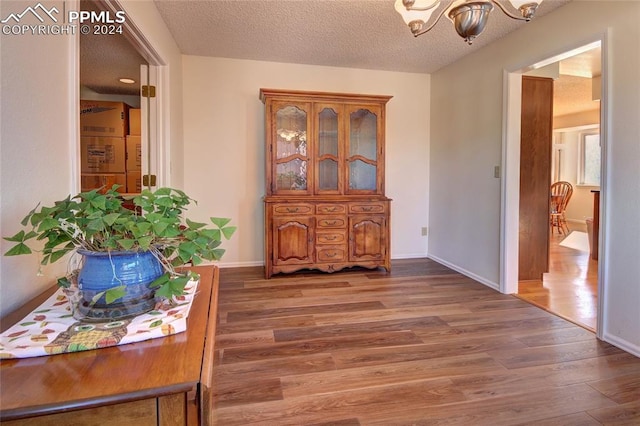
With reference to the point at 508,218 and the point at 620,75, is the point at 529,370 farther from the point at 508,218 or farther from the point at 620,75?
the point at 620,75

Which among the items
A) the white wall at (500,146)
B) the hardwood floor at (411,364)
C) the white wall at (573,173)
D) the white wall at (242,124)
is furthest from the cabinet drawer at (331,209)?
the white wall at (573,173)

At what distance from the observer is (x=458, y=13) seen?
1731 mm

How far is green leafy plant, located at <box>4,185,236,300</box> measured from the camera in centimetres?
77

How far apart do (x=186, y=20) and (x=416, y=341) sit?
3093mm

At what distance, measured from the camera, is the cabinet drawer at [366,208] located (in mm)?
3807

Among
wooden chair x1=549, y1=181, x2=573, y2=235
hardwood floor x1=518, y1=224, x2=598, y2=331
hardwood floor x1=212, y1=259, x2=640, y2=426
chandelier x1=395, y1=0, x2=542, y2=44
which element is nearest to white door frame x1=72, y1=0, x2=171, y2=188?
hardwood floor x1=212, y1=259, x2=640, y2=426

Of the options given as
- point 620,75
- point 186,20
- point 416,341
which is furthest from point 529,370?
point 186,20

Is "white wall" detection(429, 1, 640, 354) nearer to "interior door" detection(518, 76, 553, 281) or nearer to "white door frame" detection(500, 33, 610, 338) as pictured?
"white door frame" detection(500, 33, 610, 338)

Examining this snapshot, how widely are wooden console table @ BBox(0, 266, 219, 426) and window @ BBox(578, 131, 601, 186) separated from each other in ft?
30.5

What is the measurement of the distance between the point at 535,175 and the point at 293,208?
99.6 inches

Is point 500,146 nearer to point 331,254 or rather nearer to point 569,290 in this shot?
point 569,290

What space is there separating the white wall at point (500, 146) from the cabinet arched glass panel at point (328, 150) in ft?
4.52

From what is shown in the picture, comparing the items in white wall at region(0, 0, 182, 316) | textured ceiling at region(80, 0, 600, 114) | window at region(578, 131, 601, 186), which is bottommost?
white wall at region(0, 0, 182, 316)

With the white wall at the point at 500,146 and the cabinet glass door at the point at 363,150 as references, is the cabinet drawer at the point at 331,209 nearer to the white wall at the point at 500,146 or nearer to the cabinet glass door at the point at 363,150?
the cabinet glass door at the point at 363,150
